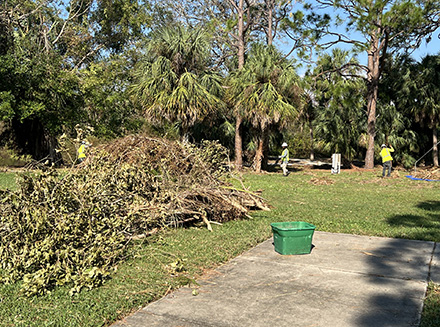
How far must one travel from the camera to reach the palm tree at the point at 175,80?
2139cm

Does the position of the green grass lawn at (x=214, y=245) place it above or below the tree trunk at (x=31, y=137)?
below

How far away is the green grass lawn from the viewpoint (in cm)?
435

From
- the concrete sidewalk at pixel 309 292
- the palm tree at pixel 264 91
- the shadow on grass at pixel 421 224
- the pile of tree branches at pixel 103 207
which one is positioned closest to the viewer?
the concrete sidewalk at pixel 309 292

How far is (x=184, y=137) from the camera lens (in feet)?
74.6

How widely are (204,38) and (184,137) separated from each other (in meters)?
4.76

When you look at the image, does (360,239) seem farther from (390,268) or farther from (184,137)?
(184,137)

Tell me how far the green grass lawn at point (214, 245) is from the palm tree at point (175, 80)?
23.8 feet

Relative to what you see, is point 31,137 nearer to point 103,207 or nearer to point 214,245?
point 103,207

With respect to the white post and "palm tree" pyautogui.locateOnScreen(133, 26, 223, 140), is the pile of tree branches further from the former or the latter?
the white post

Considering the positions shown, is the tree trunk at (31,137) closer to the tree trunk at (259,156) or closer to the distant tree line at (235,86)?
the distant tree line at (235,86)

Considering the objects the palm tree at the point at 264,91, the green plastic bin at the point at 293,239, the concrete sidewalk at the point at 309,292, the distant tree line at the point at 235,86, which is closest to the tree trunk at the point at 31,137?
the distant tree line at the point at 235,86

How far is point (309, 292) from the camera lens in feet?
16.3

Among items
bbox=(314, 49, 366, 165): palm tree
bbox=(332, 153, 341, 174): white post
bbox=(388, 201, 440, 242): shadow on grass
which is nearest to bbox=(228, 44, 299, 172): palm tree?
bbox=(332, 153, 341, 174): white post

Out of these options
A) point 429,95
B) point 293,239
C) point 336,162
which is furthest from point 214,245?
point 429,95
